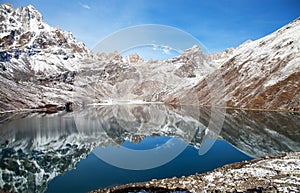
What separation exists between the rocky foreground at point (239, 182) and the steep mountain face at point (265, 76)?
90343 millimetres

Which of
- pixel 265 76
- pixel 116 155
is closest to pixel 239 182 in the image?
pixel 116 155

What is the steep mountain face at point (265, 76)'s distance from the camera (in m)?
108

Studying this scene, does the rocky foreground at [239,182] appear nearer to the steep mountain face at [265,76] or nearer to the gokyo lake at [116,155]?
the gokyo lake at [116,155]

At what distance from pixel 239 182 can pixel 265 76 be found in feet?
393

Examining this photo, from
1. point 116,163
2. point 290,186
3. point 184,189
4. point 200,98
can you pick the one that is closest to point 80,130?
point 116,163

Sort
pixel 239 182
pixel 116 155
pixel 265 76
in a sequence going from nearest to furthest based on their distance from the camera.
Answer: pixel 239 182 → pixel 116 155 → pixel 265 76

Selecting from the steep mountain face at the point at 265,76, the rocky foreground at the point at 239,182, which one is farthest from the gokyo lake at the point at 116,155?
the steep mountain face at the point at 265,76

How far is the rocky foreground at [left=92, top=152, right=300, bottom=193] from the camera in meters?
20.2

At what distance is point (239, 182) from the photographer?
21969 mm

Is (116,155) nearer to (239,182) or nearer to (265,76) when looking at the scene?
(239,182)

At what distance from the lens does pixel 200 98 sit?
176 m

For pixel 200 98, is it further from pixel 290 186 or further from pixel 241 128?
pixel 290 186

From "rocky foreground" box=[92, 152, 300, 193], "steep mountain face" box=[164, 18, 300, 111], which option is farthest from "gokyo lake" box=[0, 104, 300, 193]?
"steep mountain face" box=[164, 18, 300, 111]

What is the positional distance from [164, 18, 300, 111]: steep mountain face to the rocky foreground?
9034cm
